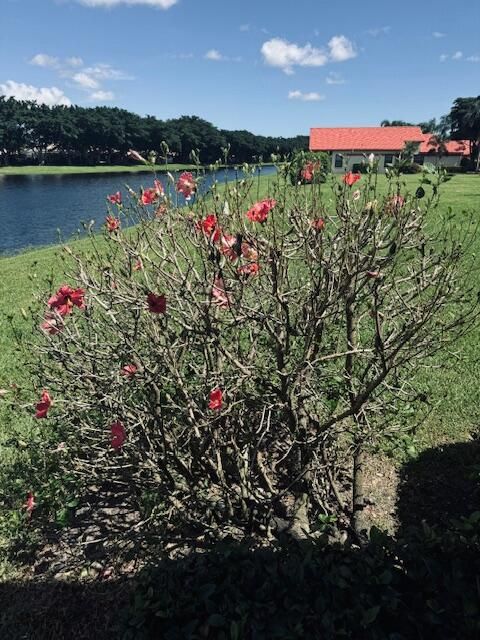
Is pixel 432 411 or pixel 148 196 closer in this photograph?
pixel 148 196

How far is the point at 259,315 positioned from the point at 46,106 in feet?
336

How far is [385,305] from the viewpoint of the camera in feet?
9.78

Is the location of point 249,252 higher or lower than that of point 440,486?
higher

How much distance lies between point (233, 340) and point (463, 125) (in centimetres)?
6554

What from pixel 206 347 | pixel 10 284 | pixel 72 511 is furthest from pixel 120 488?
pixel 10 284

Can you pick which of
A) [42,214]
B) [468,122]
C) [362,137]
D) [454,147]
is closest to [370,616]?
[42,214]

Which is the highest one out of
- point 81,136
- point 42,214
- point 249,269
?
point 81,136

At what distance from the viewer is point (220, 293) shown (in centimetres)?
226

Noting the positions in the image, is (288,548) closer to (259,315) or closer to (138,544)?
(259,315)

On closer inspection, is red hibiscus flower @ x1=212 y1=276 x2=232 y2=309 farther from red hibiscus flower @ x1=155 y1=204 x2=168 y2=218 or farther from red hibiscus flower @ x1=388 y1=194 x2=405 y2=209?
red hibiscus flower @ x1=388 y1=194 x2=405 y2=209

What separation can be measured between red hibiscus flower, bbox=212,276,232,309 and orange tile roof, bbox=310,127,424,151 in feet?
163

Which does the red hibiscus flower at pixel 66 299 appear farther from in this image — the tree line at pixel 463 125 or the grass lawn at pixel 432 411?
the tree line at pixel 463 125

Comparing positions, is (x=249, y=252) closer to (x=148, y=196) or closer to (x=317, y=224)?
(x=317, y=224)

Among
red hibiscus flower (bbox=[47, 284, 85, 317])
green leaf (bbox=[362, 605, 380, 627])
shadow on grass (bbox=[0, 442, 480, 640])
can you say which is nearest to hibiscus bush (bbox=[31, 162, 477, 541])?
red hibiscus flower (bbox=[47, 284, 85, 317])
